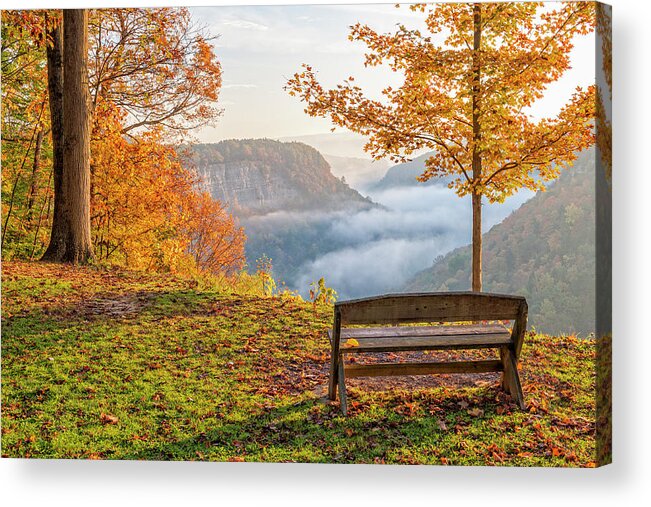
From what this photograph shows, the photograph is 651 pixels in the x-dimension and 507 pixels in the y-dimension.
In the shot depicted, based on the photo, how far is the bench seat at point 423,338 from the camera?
5.96 m

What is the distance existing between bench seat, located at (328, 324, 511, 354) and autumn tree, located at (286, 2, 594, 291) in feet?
9.04

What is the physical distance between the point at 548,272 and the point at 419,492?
4374 mm

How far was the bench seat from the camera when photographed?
5.96 m

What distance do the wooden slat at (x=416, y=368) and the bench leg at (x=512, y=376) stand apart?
2.9 inches

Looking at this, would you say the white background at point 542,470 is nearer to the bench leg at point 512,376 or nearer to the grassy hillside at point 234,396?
the grassy hillside at point 234,396

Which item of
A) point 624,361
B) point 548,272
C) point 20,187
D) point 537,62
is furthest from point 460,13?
point 20,187

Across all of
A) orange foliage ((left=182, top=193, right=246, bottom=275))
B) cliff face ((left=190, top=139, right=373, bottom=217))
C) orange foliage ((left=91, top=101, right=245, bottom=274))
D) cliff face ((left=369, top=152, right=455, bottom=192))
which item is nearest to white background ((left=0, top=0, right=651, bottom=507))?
cliff face ((left=369, top=152, right=455, bottom=192))

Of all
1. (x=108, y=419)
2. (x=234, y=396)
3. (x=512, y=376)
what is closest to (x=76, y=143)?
(x=108, y=419)

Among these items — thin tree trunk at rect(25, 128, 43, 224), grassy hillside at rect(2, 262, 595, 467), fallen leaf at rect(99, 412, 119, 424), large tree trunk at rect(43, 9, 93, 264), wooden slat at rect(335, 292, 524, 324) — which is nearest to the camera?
wooden slat at rect(335, 292, 524, 324)

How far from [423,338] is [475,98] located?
344 centimetres

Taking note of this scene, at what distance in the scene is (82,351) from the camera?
746 centimetres

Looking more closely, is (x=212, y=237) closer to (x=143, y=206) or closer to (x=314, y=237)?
(x=314, y=237)

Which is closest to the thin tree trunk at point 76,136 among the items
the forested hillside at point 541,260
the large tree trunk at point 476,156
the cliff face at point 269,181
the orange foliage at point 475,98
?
the cliff face at point 269,181

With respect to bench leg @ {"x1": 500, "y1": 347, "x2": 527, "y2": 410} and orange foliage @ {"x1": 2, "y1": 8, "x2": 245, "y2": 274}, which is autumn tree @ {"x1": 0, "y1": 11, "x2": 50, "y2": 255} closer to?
orange foliage @ {"x1": 2, "y1": 8, "x2": 245, "y2": 274}
